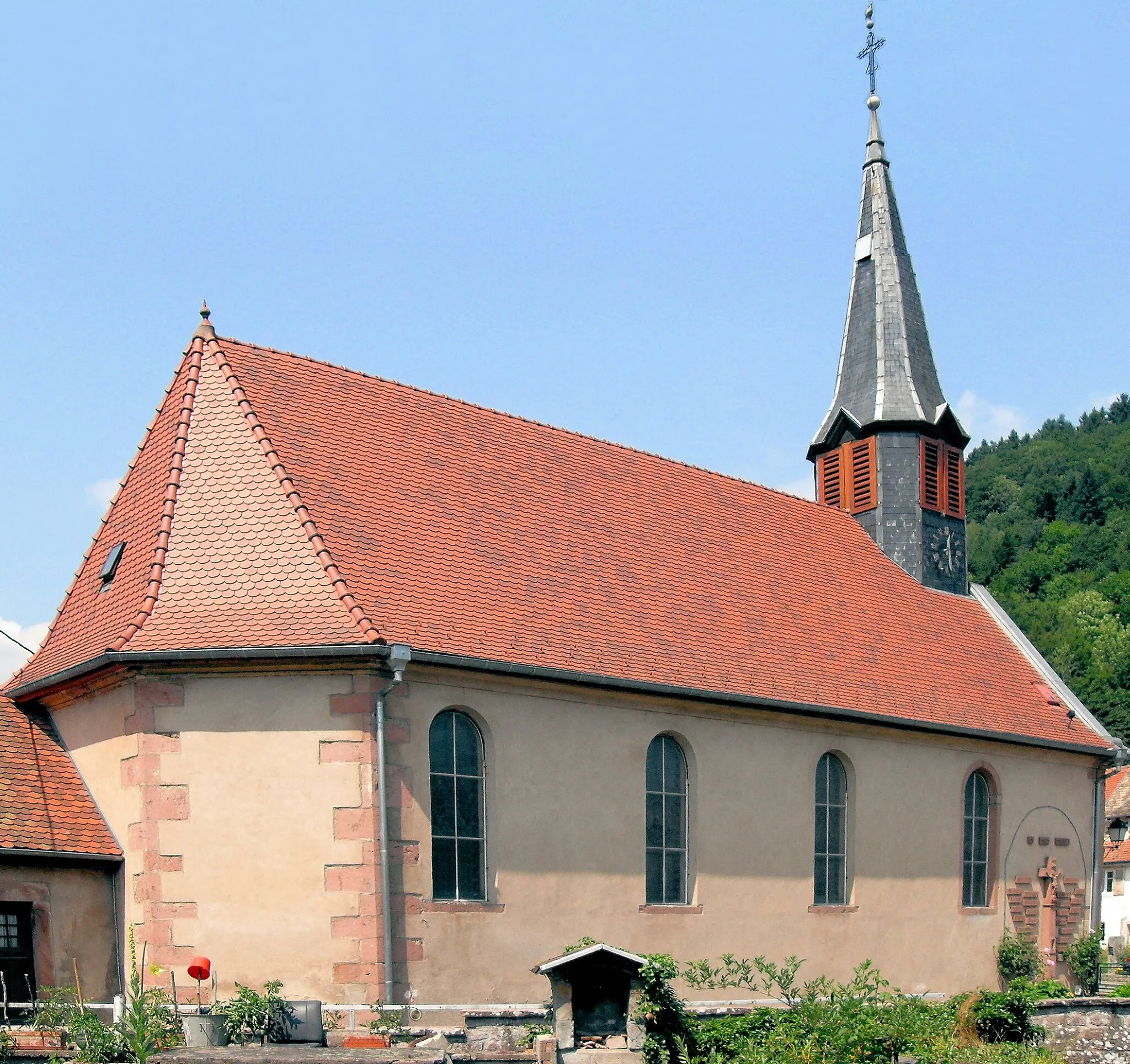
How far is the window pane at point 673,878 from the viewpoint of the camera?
19.3 metres

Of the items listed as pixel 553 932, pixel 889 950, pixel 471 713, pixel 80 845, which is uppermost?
pixel 471 713

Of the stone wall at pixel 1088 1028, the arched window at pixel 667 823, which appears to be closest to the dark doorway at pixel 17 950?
the arched window at pixel 667 823

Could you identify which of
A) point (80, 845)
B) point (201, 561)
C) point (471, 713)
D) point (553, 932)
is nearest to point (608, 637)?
point (471, 713)

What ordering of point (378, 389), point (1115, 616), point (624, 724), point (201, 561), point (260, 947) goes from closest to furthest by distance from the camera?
point (260, 947), point (201, 561), point (624, 724), point (378, 389), point (1115, 616)

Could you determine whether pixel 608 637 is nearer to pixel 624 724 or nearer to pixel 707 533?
pixel 624 724

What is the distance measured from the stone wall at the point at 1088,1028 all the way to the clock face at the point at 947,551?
11.8 meters

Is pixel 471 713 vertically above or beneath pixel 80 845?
above

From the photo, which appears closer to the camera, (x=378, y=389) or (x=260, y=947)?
(x=260, y=947)

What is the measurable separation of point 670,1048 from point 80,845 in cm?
693

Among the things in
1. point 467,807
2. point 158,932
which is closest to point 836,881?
point 467,807

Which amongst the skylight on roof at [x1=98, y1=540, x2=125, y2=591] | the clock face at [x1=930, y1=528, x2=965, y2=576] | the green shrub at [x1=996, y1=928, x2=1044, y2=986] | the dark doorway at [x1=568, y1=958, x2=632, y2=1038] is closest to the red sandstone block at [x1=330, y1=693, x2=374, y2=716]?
the dark doorway at [x1=568, y1=958, x2=632, y2=1038]

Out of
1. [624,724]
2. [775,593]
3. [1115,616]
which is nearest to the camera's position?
[624,724]

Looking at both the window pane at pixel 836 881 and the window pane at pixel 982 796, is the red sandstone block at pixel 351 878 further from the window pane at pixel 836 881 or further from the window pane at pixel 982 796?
the window pane at pixel 982 796

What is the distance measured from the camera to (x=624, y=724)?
747 inches
